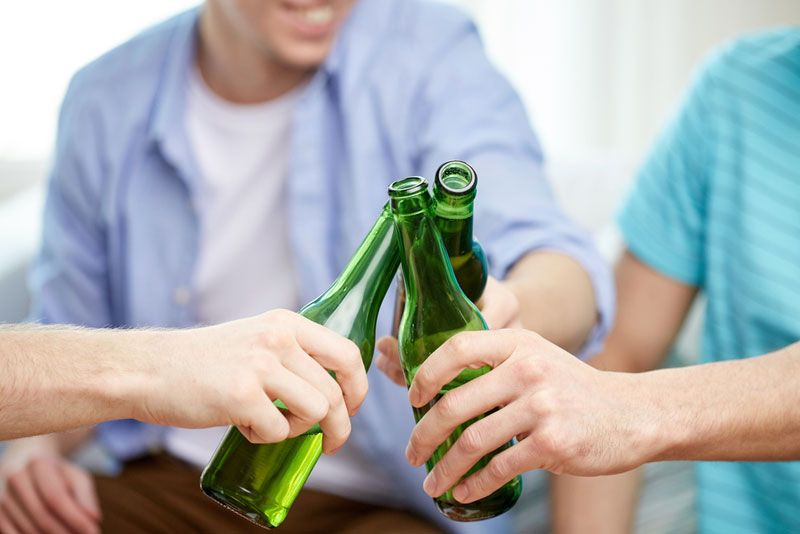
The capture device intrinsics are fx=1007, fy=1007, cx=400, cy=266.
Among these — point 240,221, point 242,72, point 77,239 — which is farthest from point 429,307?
point 77,239

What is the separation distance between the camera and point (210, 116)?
4.94ft

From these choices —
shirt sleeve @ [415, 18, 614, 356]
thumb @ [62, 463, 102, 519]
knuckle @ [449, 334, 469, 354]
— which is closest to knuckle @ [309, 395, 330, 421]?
knuckle @ [449, 334, 469, 354]

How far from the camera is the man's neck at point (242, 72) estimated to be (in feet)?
4.82

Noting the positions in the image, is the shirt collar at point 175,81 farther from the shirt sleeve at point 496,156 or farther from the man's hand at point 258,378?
the man's hand at point 258,378

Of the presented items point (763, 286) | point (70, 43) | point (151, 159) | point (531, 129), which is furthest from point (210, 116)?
point (70, 43)

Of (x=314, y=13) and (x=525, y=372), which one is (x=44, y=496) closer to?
(x=314, y=13)

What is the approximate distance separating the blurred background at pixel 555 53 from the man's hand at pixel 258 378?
1803 millimetres

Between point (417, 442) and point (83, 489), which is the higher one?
point (417, 442)

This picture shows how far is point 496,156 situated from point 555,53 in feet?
5.21

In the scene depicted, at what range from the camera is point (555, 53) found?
8.95 ft

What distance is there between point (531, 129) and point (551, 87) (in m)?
1.50

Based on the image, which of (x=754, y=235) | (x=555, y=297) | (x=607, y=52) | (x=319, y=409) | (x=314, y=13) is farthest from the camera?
(x=607, y=52)

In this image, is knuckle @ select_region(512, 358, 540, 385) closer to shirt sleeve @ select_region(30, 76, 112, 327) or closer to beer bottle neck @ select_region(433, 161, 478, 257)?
beer bottle neck @ select_region(433, 161, 478, 257)

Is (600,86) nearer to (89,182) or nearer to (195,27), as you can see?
(195,27)
